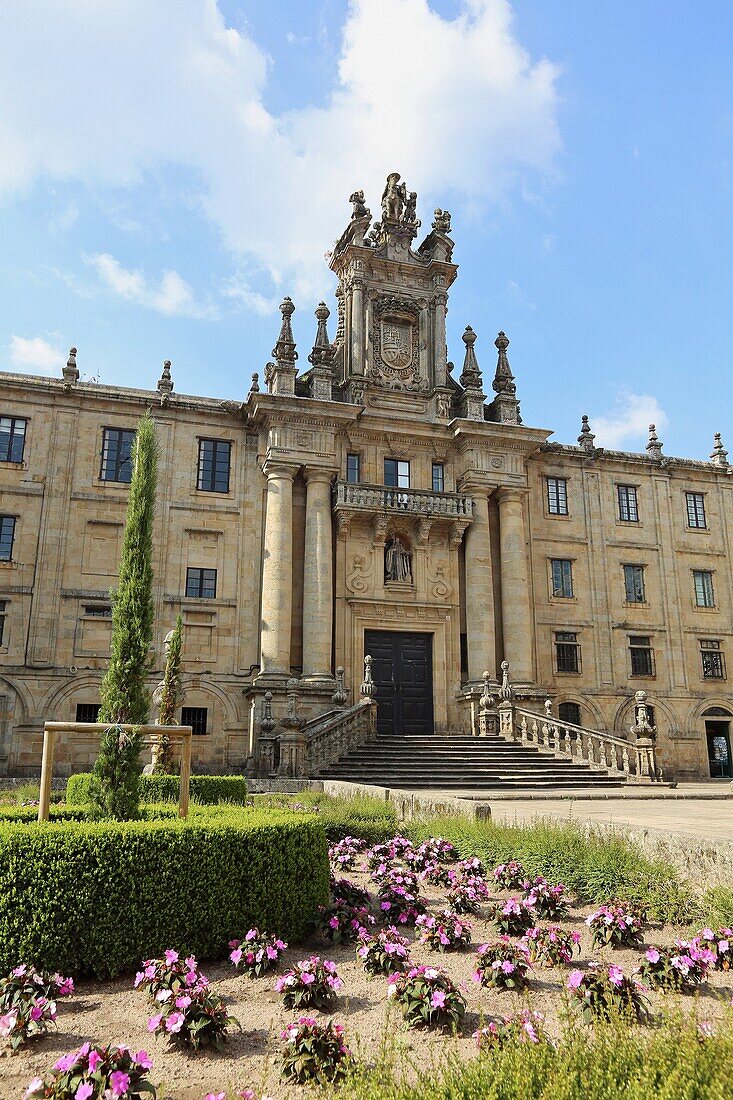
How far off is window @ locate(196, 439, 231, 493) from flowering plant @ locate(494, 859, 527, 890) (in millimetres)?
23169

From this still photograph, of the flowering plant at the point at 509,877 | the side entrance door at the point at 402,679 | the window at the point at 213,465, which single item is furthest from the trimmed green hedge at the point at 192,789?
the window at the point at 213,465

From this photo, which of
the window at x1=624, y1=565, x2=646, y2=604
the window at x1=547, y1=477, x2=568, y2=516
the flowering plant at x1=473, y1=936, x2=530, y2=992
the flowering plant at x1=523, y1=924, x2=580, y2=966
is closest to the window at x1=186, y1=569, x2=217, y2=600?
Answer: the window at x1=547, y1=477, x2=568, y2=516

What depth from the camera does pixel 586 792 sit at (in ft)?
70.3

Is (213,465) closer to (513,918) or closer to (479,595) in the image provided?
(479,595)

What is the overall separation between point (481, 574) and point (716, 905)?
23.8m

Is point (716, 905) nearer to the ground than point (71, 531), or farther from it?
nearer to the ground

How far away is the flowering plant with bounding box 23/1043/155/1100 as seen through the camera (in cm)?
436

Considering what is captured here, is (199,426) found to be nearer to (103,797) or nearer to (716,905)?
(103,797)

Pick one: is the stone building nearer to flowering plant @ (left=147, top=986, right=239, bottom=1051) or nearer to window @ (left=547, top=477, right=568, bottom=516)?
window @ (left=547, top=477, right=568, bottom=516)

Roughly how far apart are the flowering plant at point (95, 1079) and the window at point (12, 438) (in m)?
27.8

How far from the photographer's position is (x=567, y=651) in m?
33.3

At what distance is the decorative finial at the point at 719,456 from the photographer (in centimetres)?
3788

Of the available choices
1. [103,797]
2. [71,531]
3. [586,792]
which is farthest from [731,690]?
[103,797]

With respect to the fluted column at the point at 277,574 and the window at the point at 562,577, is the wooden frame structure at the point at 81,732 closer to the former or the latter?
the fluted column at the point at 277,574
